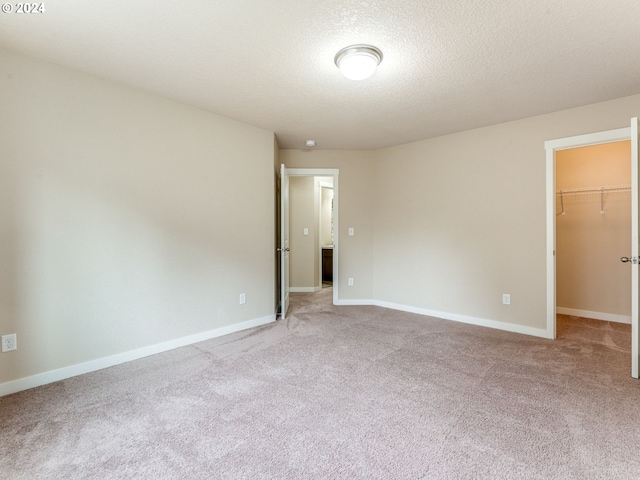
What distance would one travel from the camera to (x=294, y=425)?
179 centimetres

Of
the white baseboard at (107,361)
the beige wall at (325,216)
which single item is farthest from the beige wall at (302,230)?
the white baseboard at (107,361)

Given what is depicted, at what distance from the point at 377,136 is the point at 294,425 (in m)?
3.51

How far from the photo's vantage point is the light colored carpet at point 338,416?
1.47m

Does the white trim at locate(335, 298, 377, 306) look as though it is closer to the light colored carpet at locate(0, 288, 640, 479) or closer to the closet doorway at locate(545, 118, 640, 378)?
the light colored carpet at locate(0, 288, 640, 479)

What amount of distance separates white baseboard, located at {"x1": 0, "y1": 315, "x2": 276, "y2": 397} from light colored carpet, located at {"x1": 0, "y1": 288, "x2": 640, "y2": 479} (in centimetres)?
8

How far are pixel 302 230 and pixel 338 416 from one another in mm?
4319

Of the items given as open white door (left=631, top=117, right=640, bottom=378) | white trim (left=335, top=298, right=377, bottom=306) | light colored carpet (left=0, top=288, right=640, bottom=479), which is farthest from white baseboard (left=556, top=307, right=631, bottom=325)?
white trim (left=335, top=298, right=377, bottom=306)

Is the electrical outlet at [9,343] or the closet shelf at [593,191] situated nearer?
the electrical outlet at [9,343]

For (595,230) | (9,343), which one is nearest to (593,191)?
(595,230)

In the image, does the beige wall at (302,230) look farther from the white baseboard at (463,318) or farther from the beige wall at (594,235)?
the beige wall at (594,235)

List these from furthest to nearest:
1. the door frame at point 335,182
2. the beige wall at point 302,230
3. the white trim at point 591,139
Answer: the beige wall at point 302,230 < the door frame at point 335,182 < the white trim at point 591,139

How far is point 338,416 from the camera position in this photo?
6.13ft

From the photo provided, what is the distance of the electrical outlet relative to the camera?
83.0 inches

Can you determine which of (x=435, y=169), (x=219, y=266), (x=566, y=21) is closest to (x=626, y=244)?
(x=435, y=169)
